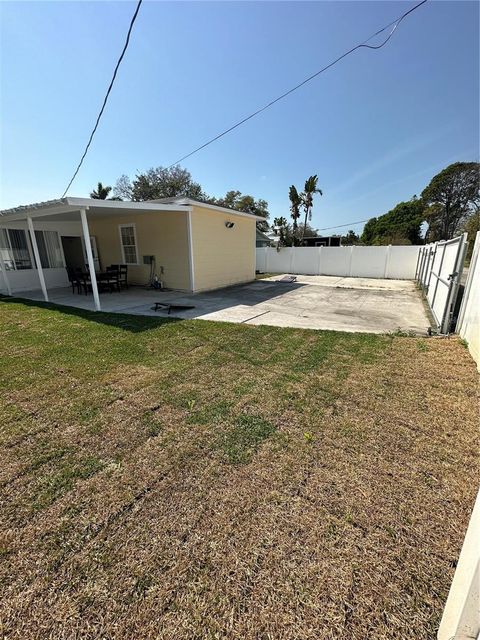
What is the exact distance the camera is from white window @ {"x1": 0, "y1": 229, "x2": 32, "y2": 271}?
10.2m

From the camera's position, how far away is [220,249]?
11.3 metres

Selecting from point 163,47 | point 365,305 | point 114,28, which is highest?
point 163,47

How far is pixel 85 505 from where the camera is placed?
1863 millimetres

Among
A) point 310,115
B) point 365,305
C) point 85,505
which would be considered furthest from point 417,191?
point 85,505

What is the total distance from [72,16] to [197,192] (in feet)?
93.9

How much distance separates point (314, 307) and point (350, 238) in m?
40.3

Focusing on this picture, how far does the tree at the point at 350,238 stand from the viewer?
42562 millimetres

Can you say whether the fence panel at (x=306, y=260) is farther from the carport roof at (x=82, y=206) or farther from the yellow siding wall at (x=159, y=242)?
the yellow siding wall at (x=159, y=242)

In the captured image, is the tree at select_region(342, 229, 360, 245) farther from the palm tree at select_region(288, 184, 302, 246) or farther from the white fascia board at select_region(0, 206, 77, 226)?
the white fascia board at select_region(0, 206, 77, 226)

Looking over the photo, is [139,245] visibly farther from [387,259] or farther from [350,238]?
[350,238]

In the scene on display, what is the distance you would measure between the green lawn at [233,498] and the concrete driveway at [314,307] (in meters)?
2.49

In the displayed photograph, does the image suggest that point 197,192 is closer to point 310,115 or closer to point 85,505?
point 310,115

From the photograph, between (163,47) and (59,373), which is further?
(163,47)

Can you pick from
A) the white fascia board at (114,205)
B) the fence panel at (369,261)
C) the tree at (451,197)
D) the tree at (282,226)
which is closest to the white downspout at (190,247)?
the white fascia board at (114,205)
